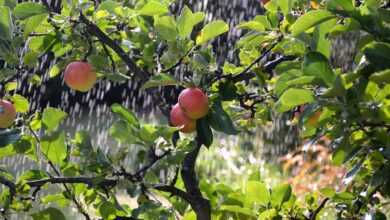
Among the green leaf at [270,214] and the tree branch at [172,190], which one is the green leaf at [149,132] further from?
the green leaf at [270,214]

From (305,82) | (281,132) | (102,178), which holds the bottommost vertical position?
(281,132)

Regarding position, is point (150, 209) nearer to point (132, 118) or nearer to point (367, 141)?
point (132, 118)

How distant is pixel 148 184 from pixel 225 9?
16.9 ft

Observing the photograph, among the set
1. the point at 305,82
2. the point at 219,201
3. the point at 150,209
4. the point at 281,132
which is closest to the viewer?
the point at 305,82

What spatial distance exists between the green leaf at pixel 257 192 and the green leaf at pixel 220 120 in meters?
0.19

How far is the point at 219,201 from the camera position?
1.39 meters

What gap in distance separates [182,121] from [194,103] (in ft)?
0.25

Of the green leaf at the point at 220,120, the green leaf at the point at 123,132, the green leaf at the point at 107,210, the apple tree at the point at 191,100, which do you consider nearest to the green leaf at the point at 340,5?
the apple tree at the point at 191,100

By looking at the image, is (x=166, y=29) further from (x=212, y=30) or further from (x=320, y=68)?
(x=320, y=68)

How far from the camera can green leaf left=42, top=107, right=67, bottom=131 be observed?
124cm

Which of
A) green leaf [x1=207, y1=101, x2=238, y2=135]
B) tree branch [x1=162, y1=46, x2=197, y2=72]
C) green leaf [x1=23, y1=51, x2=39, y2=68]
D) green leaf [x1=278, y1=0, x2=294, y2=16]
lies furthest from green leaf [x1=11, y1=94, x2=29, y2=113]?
green leaf [x1=278, y1=0, x2=294, y2=16]

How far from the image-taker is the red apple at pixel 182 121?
1.16m

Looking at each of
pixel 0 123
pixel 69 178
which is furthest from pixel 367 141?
pixel 0 123

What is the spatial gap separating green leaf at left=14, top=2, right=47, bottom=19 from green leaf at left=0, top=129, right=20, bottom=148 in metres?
0.19
